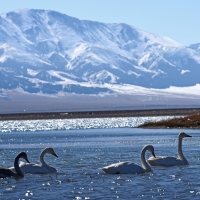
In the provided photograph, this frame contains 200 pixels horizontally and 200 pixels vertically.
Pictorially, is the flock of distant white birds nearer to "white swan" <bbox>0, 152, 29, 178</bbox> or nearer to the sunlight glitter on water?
"white swan" <bbox>0, 152, 29, 178</bbox>

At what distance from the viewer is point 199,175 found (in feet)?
81.5

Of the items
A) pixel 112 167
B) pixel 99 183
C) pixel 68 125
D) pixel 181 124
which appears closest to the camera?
pixel 99 183

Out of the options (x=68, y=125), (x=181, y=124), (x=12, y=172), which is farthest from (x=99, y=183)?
(x=68, y=125)

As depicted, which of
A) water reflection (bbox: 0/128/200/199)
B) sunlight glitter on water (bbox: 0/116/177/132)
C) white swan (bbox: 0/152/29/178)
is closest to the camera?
water reflection (bbox: 0/128/200/199)

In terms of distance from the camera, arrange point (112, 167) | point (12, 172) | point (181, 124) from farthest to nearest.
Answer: point (181, 124) → point (112, 167) → point (12, 172)

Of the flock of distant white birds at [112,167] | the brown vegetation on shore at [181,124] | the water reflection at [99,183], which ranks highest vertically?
the brown vegetation on shore at [181,124]

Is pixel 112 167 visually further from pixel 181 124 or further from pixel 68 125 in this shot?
pixel 68 125

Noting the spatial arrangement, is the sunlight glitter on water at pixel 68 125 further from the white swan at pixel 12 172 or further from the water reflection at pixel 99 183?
the white swan at pixel 12 172

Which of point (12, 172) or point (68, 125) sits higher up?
point (68, 125)

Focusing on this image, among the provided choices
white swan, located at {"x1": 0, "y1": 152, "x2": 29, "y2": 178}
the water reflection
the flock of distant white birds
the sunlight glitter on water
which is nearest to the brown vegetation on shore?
the sunlight glitter on water

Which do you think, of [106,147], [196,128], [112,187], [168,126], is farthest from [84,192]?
[168,126]

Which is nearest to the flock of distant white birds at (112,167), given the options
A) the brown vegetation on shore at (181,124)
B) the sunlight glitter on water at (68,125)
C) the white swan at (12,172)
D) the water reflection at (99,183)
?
the white swan at (12,172)

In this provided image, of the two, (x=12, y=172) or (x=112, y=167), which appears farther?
(x=112, y=167)

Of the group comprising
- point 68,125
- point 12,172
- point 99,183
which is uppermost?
point 68,125
